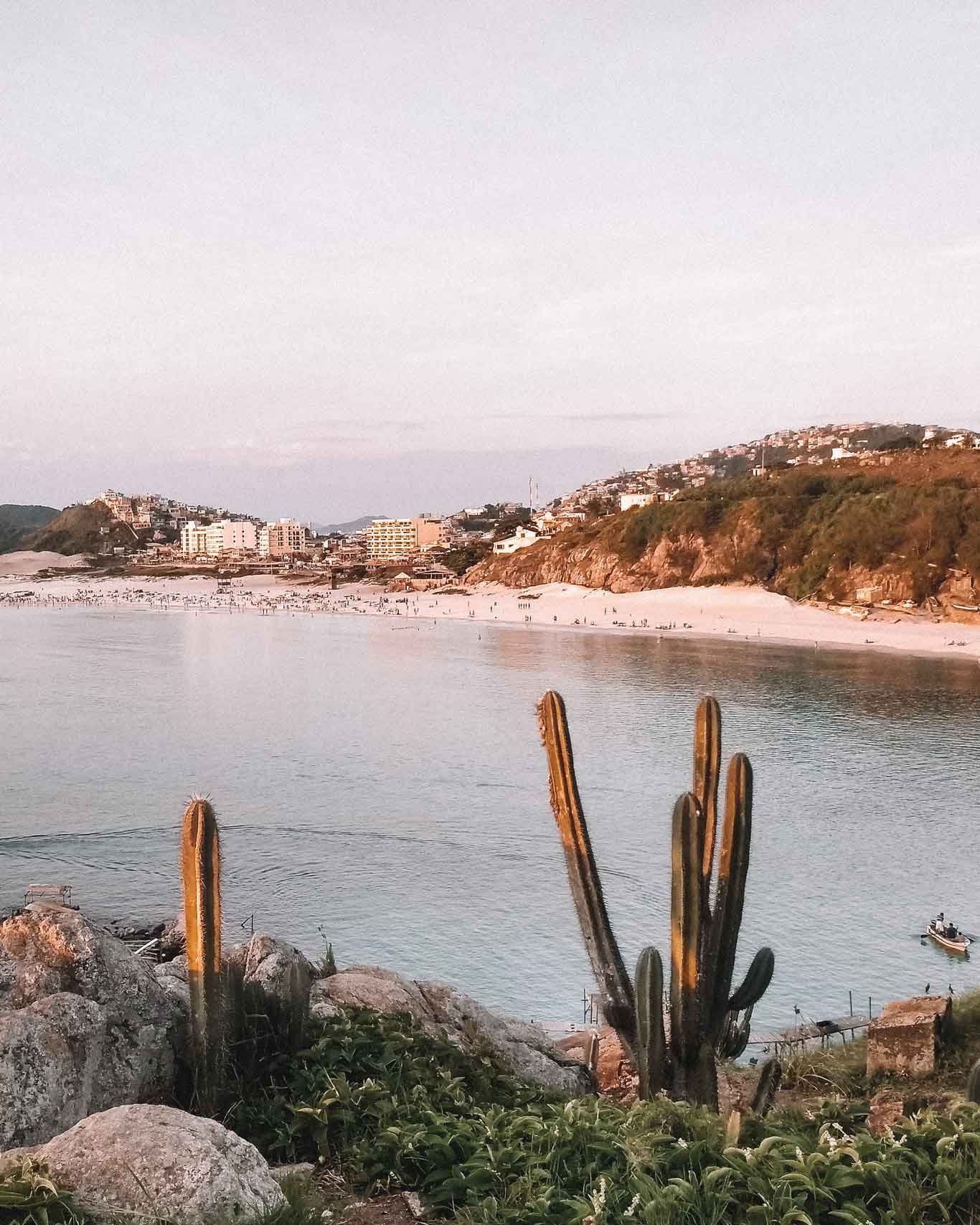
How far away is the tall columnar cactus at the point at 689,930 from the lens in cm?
850

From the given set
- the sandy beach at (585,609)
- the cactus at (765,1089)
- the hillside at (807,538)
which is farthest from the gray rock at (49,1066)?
the hillside at (807,538)

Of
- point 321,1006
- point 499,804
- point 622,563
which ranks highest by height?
point 622,563

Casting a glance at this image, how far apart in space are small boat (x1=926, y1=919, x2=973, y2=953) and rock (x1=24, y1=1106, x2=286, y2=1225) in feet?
50.1

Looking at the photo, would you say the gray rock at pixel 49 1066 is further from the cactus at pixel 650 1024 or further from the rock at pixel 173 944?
the rock at pixel 173 944

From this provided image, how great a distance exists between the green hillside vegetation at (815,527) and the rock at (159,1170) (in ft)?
241

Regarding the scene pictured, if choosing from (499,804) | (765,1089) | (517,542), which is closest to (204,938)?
(765,1089)

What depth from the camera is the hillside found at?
239 ft

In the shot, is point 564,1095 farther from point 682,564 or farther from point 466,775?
point 682,564

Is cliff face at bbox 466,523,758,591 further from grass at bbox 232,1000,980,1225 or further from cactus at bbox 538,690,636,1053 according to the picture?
grass at bbox 232,1000,980,1225

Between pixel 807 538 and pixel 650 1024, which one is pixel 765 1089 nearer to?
pixel 650 1024

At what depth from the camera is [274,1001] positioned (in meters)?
7.01

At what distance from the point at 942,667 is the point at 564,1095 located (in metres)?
52.0

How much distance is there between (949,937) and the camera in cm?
1708

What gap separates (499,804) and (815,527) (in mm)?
64267
